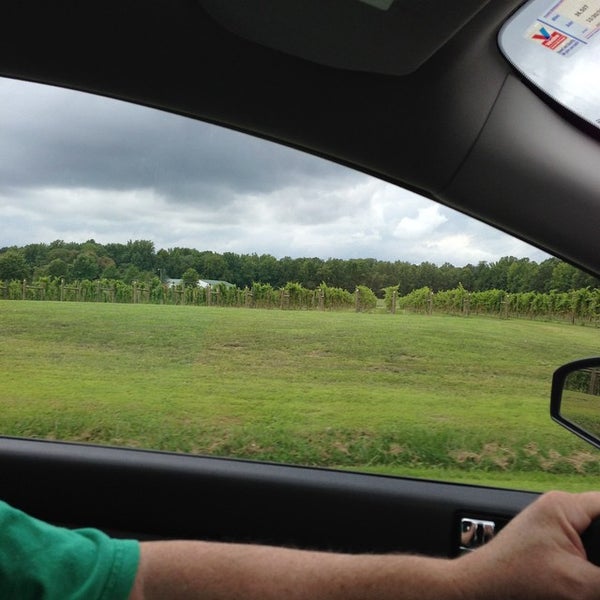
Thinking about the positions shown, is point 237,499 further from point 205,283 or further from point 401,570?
point 401,570

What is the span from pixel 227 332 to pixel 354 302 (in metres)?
0.68

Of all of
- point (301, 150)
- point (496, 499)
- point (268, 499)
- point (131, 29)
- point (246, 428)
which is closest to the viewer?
point (131, 29)

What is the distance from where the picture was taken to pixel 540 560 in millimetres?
887

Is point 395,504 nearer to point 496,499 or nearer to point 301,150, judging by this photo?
point 496,499

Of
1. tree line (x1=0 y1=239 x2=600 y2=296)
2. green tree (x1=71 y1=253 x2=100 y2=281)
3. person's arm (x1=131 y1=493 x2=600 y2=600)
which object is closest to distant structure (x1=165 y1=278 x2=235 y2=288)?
tree line (x1=0 y1=239 x2=600 y2=296)

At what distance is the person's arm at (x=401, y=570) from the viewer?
0.88 metres

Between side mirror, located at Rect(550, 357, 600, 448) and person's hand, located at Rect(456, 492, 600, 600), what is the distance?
0.80m

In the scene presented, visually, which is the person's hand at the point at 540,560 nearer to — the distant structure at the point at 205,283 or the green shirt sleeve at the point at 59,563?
the green shirt sleeve at the point at 59,563

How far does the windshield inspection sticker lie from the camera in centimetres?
148

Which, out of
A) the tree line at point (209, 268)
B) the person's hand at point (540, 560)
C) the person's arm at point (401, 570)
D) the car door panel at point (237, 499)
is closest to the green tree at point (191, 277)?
the tree line at point (209, 268)

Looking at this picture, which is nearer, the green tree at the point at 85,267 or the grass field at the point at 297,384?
the grass field at the point at 297,384

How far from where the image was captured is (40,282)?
332 centimetres

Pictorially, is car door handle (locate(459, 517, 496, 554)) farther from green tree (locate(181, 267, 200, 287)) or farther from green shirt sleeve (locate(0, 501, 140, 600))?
green tree (locate(181, 267, 200, 287))

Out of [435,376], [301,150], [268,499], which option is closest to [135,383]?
[268,499]
